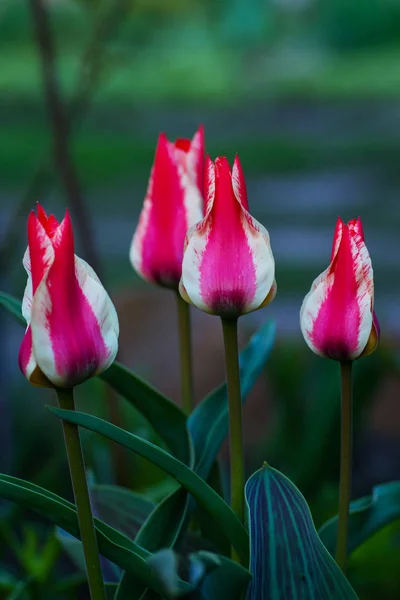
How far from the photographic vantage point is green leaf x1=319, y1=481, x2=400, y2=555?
0.40 meters

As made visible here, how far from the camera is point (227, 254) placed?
31 cm

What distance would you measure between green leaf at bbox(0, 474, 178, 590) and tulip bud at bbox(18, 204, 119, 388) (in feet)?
0.14

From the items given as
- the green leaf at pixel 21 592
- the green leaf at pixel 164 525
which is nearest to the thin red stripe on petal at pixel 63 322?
the green leaf at pixel 164 525

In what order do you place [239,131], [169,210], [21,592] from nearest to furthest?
[169,210] < [21,592] < [239,131]

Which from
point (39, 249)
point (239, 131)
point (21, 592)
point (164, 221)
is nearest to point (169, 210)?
point (164, 221)

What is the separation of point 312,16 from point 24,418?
0.91 meters

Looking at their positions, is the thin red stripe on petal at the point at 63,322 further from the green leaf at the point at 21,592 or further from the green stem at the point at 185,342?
the green leaf at the point at 21,592

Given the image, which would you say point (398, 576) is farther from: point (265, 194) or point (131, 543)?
point (265, 194)

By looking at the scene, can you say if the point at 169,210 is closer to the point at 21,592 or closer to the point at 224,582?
the point at 224,582

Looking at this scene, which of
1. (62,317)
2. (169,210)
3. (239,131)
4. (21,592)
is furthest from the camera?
(239,131)

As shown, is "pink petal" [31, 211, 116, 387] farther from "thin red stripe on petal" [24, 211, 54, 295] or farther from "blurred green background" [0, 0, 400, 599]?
"blurred green background" [0, 0, 400, 599]

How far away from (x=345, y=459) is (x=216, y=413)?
3.3 inches

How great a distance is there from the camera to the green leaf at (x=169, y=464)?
0.29m

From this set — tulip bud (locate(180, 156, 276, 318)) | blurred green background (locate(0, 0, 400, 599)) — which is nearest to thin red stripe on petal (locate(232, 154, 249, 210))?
tulip bud (locate(180, 156, 276, 318))
